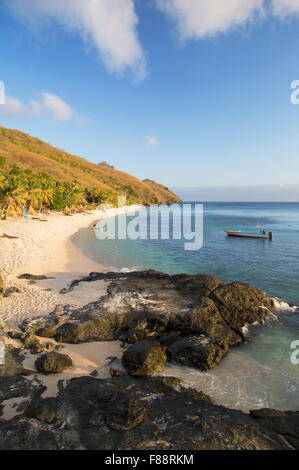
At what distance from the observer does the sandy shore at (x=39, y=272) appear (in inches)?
429

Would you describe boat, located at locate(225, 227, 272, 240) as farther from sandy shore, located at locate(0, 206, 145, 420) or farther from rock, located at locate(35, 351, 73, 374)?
rock, located at locate(35, 351, 73, 374)

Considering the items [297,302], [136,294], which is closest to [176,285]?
[136,294]

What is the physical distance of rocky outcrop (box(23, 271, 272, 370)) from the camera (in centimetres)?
832

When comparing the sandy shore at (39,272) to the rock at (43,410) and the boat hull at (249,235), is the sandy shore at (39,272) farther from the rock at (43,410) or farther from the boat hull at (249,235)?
the boat hull at (249,235)

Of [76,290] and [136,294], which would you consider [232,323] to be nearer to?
[136,294]

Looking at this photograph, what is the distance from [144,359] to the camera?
720cm

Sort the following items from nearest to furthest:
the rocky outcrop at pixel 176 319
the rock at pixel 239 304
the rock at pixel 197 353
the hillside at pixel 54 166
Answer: the rock at pixel 197 353 < the rocky outcrop at pixel 176 319 < the rock at pixel 239 304 < the hillside at pixel 54 166

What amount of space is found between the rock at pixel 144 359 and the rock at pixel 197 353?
0.48m

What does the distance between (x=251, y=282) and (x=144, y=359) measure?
A: 1258cm

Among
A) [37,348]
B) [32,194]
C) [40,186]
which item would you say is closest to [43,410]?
[37,348]

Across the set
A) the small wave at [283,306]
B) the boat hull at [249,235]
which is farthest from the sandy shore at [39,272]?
the boat hull at [249,235]

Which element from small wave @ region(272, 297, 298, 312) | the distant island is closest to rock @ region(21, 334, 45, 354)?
small wave @ region(272, 297, 298, 312)

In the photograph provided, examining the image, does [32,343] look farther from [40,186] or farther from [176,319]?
[40,186]
